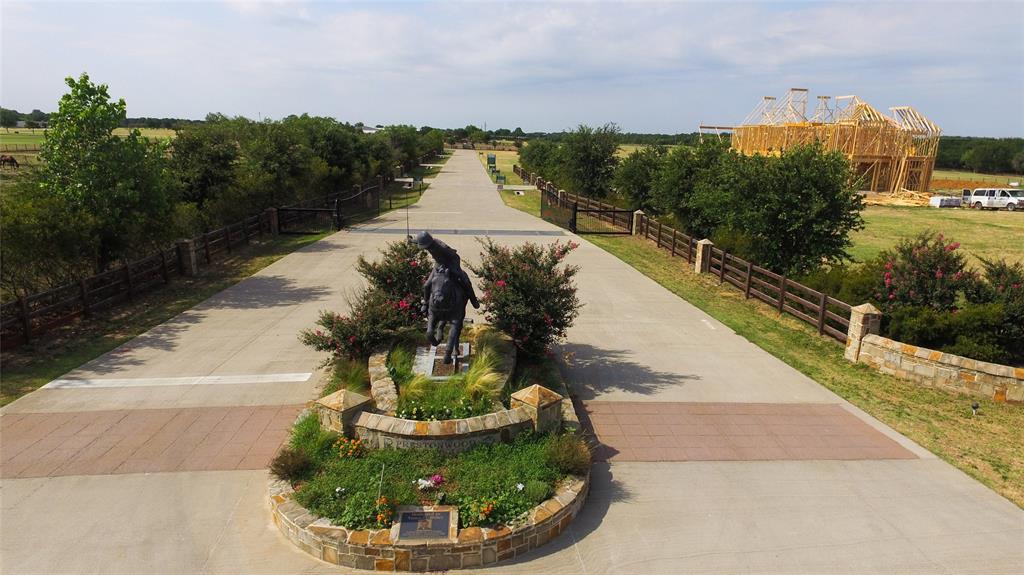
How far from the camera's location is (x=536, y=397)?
755 cm

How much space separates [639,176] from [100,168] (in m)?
21.4

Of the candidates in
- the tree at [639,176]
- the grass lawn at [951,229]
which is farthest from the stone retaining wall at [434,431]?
the tree at [639,176]

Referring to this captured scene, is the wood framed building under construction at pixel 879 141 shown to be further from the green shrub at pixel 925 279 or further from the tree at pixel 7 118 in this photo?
the tree at pixel 7 118

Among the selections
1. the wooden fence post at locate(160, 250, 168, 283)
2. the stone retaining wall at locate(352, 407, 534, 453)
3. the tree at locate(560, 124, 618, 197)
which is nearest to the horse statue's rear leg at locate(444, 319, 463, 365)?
the stone retaining wall at locate(352, 407, 534, 453)

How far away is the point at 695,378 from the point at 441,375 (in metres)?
4.95

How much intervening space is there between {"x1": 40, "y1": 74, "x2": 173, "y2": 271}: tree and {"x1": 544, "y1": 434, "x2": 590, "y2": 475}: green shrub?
12.2 meters

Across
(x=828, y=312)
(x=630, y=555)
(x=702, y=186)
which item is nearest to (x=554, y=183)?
(x=702, y=186)

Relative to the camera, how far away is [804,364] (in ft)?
38.0

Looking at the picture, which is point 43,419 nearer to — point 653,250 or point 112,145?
point 112,145

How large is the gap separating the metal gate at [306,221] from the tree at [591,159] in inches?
563

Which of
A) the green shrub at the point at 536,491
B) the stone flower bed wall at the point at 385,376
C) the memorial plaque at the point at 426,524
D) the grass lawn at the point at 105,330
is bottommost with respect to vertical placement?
the grass lawn at the point at 105,330

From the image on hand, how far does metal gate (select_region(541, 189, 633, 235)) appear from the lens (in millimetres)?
27281

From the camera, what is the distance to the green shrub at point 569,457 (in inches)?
267

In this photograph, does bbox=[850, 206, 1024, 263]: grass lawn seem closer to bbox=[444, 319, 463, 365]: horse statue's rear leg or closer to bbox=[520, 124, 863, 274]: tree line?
bbox=[520, 124, 863, 274]: tree line
